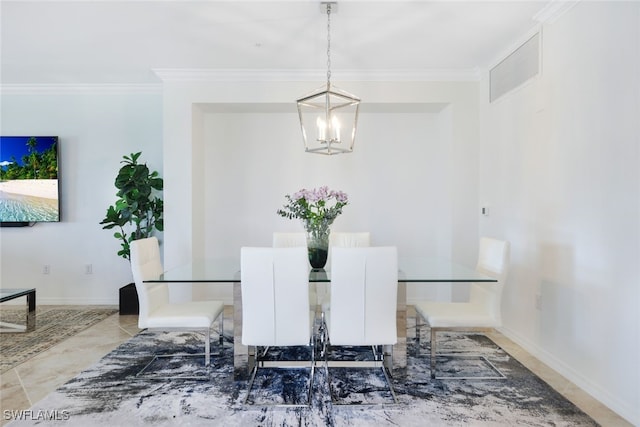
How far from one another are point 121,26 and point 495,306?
139 inches

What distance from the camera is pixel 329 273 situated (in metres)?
2.51

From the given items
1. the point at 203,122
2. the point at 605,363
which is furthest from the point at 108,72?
the point at 605,363

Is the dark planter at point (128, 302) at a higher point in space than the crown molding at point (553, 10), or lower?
lower

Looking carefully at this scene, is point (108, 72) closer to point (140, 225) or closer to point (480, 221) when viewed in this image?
point (140, 225)

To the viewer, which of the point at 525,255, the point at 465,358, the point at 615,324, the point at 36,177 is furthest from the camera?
the point at 36,177

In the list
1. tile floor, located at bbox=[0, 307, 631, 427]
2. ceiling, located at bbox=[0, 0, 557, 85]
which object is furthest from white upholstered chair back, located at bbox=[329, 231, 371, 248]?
ceiling, located at bbox=[0, 0, 557, 85]

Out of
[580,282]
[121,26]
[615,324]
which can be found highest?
[121,26]

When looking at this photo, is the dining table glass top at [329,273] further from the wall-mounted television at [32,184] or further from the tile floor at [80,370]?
the wall-mounted television at [32,184]

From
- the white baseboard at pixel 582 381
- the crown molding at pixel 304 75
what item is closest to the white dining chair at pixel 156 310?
the crown molding at pixel 304 75

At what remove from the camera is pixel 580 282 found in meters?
2.39

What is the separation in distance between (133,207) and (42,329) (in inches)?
55.8

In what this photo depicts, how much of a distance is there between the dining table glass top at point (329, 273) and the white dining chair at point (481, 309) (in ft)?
0.62

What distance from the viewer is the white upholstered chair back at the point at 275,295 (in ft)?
6.86

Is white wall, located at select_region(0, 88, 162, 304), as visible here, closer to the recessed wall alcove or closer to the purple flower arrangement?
the recessed wall alcove
